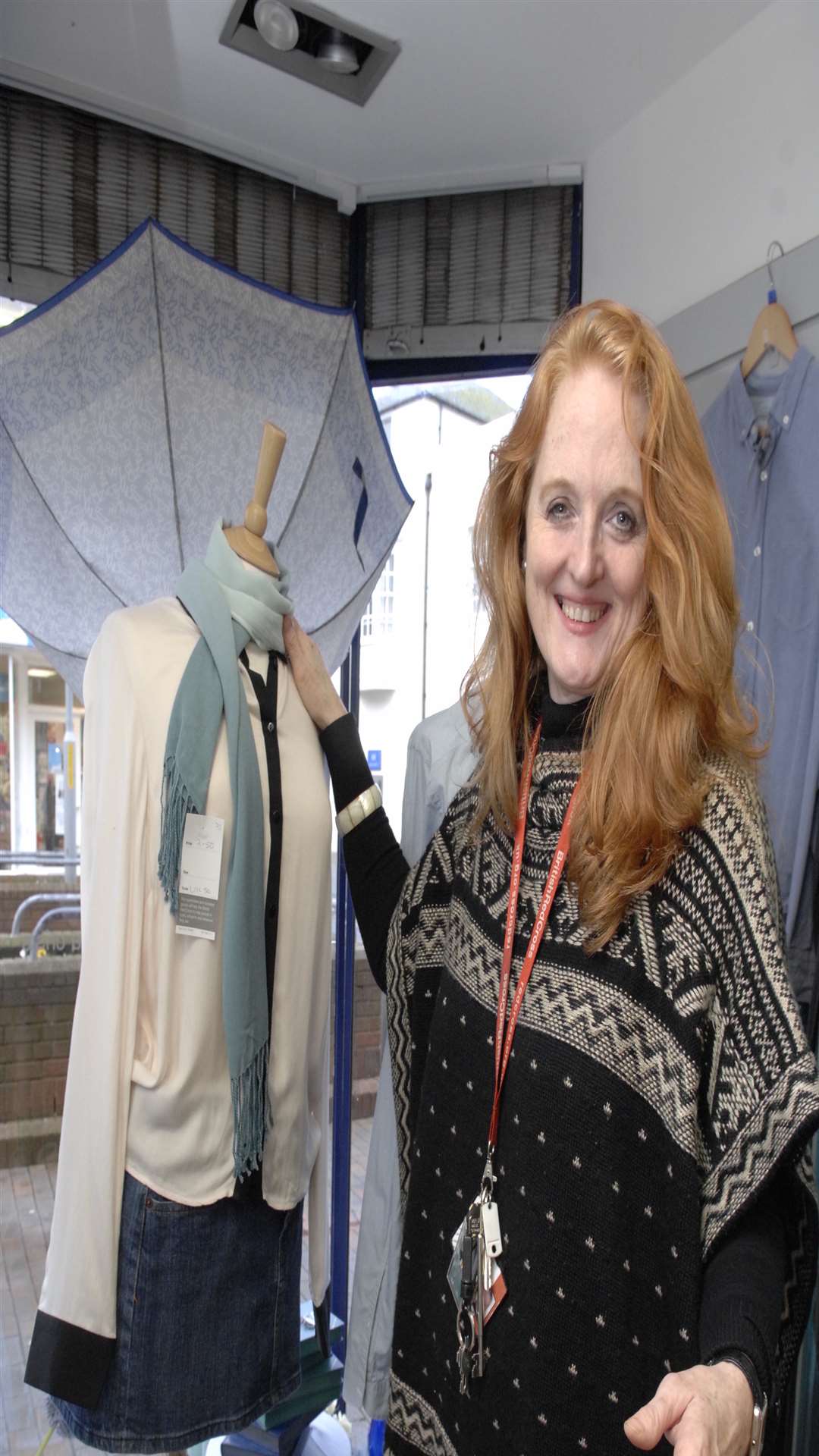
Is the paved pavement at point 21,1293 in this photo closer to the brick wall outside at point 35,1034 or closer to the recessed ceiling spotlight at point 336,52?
the brick wall outside at point 35,1034

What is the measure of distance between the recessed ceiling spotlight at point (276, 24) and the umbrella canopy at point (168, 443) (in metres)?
0.46

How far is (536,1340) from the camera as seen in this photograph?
3.37ft

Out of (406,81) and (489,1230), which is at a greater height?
(406,81)

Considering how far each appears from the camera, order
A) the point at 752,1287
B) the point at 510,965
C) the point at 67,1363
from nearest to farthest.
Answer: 1. the point at 752,1287
2. the point at 510,965
3. the point at 67,1363

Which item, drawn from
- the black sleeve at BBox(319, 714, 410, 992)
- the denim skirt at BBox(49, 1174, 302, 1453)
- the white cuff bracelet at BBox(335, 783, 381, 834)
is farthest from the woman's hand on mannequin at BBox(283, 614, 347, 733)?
the denim skirt at BBox(49, 1174, 302, 1453)

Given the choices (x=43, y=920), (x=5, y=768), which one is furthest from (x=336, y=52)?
(x=43, y=920)

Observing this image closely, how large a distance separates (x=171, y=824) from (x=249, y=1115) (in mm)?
401

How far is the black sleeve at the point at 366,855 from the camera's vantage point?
1.48 m

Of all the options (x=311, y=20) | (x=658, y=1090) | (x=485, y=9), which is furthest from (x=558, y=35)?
(x=658, y=1090)

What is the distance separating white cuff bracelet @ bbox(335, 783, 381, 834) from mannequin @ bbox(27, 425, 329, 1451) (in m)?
0.09

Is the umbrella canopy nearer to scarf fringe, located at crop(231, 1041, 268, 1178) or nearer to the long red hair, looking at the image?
scarf fringe, located at crop(231, 1041, 268, 1178)

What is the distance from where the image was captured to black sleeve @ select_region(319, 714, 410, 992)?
1.48 metres

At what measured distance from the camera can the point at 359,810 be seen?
5.07 feet

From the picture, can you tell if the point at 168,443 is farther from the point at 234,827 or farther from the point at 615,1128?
the point at 615,1128
